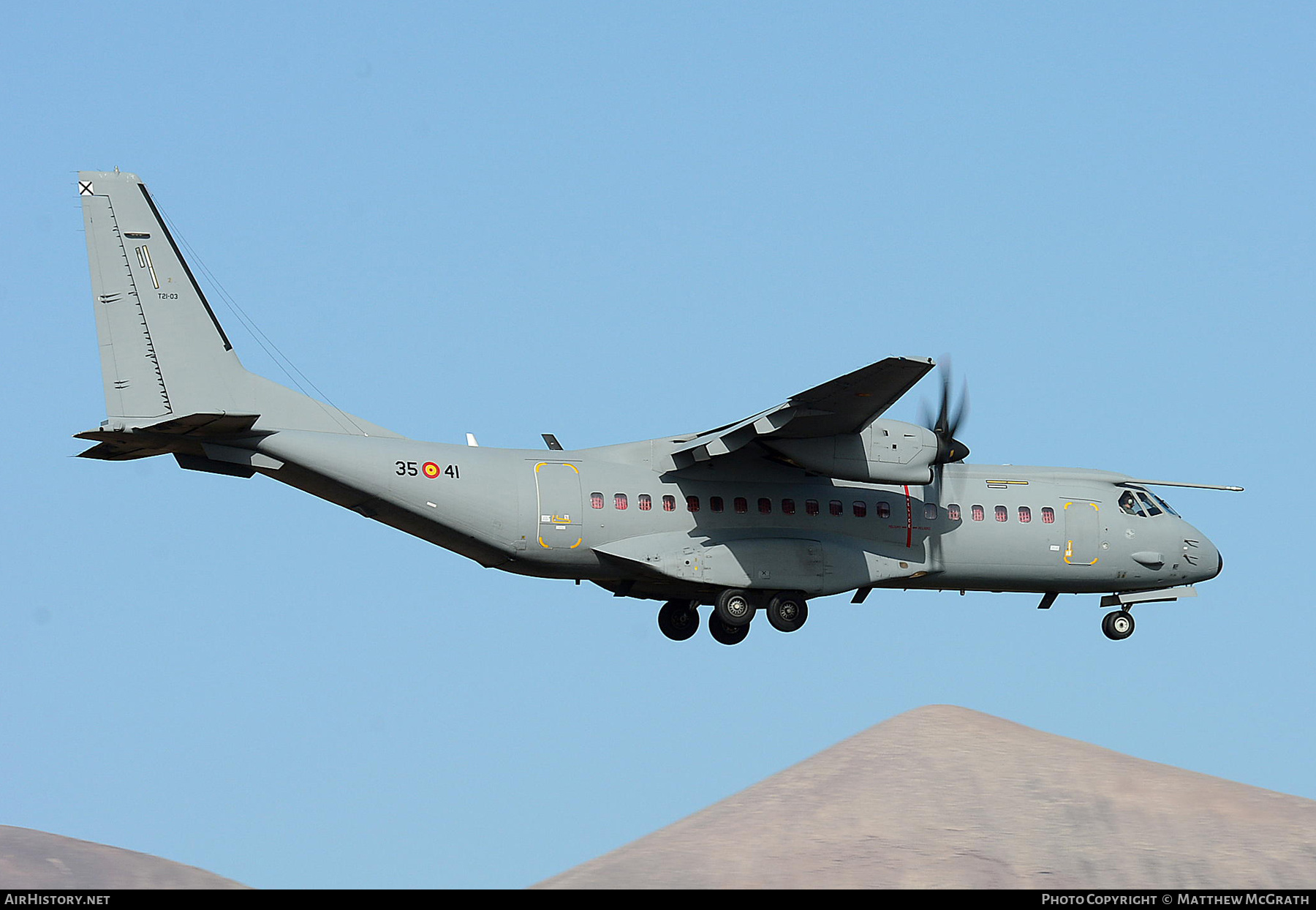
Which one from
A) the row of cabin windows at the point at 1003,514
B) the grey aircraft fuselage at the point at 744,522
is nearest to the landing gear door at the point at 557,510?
the grey aircraft fuselage at the point at 744,522

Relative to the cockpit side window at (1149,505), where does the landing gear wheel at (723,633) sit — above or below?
below

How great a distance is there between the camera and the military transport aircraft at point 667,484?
90.5 ft

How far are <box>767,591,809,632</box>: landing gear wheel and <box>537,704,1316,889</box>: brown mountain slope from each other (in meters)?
12.3

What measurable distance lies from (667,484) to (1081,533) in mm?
9188

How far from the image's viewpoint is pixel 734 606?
30.3 meters

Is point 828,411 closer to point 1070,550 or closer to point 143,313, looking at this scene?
point 1070,550

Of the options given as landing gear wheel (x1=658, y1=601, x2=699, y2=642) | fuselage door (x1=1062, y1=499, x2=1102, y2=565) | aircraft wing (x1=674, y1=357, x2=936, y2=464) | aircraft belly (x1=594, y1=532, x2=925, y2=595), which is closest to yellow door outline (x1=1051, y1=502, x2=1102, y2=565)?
fuselage door (x1=1062, y1=499, x2=1102, y2=565)

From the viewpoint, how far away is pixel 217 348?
28422 millimetres

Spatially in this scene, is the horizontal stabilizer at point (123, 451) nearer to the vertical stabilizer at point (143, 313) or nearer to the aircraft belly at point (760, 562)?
the vertical stabilizer at point (143, 313)

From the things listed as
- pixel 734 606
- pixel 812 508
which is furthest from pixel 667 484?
pixel 812 508

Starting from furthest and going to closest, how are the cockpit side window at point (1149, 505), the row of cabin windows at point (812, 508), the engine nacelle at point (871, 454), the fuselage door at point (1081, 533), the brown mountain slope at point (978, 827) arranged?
the brown mountain slope at point (978, 827), the cockpit side window at point (1149, 505), the fuselage door at point (1081, 533), the row of cabin windows at point (812, 508), the engine nacelle at point (871, 454)

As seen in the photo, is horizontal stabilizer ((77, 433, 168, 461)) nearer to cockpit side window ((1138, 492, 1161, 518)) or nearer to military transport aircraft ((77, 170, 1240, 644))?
military transport aircraft ((77, 170, 1240, 644))

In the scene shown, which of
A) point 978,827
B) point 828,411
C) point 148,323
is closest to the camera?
point 148,323

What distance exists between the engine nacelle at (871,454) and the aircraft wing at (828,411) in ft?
0.69
